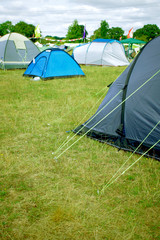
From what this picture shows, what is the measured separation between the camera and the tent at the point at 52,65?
34.0ft

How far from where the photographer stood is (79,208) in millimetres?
2609

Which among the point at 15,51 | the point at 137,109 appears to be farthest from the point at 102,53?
the point at 137,109

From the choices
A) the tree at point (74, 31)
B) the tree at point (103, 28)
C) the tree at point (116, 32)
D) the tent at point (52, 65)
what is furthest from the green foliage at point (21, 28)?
the tent at point (52, 65)

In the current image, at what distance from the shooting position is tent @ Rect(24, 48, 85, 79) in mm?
10373

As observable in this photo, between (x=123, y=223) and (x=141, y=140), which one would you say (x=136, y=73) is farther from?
(x=123, y=223)

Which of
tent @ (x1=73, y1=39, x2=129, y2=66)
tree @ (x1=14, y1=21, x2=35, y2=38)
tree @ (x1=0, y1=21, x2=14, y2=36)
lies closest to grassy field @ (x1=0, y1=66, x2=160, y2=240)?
tent @ (x1=73, y1=39, x2=129, y2=66)

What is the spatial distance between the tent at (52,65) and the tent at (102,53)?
633cm

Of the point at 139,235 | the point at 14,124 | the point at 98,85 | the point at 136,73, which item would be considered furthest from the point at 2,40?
the point at 139,235

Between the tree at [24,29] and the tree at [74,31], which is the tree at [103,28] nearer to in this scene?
the tree at [74,31]

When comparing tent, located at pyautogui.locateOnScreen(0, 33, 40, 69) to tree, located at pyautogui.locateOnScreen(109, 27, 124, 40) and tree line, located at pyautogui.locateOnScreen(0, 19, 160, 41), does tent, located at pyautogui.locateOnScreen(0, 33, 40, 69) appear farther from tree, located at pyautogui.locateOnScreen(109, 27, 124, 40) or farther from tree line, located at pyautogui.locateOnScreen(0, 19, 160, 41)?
tree, located at pyautogui.locateOnScreen(109, 27, 124, 40)

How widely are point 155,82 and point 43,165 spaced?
91.6 inches

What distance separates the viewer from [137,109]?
3885 millimetres

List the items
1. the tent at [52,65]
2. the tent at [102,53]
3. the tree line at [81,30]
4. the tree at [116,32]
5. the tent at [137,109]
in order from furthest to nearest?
the tree at [116,32]
the tree line at [81,30]
the tent at [102,53]
the tent at [52,65]
the tent at [137,109]

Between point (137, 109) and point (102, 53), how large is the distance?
13911mm
